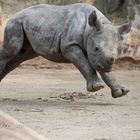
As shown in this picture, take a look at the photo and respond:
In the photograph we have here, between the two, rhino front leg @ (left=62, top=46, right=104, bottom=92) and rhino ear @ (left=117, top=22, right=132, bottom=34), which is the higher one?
Answer: rhino ear @ (left=117, top=22, right=132, bottom=34)

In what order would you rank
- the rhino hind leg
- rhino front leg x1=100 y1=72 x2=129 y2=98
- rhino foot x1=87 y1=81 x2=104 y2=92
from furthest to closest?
the rhino hind leg → rhino front leg x1=100 y1=72 x2=129 y2=98 → rhino foot x1=87 y1=81 x2=104 y2=92

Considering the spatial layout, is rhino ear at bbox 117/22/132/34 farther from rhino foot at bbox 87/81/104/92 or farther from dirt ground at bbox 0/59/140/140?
dirt ground at bbox 0/59/140/140

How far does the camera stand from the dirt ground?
21.3 ft

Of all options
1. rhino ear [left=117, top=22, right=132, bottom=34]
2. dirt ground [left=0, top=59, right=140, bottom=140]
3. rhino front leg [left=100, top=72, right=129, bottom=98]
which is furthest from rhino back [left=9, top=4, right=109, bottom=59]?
dirt ground [left=0, top=59, right=140, bottom=140]

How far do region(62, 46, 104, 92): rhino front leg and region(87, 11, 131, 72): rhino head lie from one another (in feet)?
0.41

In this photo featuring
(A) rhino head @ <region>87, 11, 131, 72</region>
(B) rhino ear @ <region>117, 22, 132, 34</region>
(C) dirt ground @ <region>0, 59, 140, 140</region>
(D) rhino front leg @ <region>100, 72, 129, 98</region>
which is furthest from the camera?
(D) rhino front leg @ <region>100, 72, 129, 98</region>

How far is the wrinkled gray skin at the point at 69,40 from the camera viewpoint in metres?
8.62

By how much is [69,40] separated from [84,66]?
51 cm

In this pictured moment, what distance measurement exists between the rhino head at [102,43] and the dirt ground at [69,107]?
2.17ft

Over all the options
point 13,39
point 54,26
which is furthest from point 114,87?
point 13,39

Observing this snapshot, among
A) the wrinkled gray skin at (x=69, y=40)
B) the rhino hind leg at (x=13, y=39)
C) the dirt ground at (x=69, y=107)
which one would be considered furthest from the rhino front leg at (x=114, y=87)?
the rhino hind leg at (x=13, y=39)

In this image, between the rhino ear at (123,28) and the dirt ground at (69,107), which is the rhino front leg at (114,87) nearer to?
the dirt ground at (69,107)

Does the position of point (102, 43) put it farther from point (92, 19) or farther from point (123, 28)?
point (123, 28)

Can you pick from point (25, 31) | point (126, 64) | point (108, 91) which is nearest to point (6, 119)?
point (25, 31)
